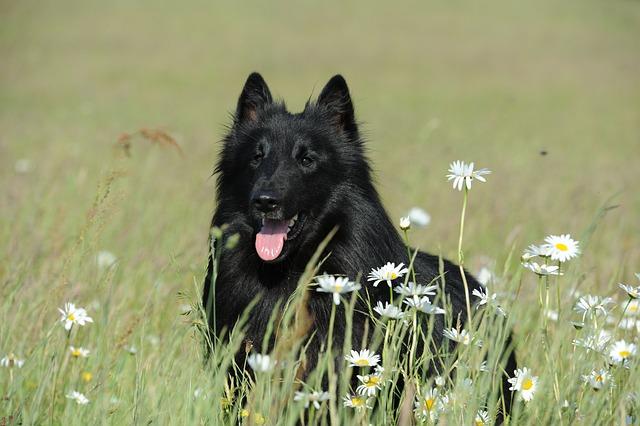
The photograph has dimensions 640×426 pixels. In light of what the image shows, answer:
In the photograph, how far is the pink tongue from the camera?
3.93 metres

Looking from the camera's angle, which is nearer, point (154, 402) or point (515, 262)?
point (154, 402)

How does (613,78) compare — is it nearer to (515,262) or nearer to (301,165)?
(515,262)

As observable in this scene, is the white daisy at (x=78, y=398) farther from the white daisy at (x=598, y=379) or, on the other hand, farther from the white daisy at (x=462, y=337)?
the white daisy at (x=598, y=379)

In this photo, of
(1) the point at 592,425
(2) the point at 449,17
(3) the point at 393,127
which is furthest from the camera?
(2) the point at 449,17

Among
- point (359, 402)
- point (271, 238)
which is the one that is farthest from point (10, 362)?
point (359, 402)

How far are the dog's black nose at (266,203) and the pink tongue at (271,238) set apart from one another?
164 millimetres

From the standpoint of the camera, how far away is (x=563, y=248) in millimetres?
2824

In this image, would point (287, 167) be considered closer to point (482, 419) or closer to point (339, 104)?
point (339, 104)

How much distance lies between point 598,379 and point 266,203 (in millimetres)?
A: 1766

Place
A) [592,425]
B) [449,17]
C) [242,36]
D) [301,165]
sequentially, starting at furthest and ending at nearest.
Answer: [449,17] < [242,36] < [301,165] < [592,425]

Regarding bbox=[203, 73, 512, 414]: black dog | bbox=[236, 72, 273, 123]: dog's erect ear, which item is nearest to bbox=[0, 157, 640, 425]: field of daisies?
bbox=[203, 73, 512, 414]: black dog

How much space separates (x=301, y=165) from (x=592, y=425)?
2061mm

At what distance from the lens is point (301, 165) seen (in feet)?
13.9

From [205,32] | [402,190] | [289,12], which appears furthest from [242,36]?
[402,190]
